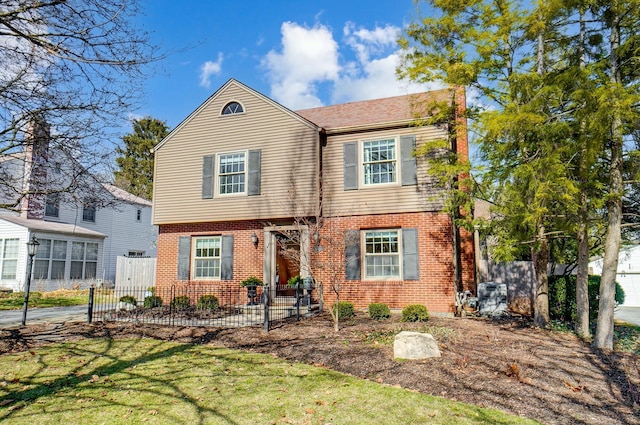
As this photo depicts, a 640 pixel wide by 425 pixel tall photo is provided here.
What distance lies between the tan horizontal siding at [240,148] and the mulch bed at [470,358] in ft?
14.5

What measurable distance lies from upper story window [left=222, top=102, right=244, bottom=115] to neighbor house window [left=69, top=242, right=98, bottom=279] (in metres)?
14.1

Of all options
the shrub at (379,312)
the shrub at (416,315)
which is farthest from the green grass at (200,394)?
the shrub at (416,315)

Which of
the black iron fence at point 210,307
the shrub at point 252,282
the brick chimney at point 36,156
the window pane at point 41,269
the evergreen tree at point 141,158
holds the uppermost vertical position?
the evergreen tree at point 141,158

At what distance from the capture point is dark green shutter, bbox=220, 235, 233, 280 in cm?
1325

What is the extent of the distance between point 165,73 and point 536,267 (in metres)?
10.0

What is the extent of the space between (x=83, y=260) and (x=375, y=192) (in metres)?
18.8

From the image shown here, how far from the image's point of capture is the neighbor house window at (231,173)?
13.5 m

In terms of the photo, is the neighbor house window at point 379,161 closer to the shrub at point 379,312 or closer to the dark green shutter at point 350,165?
the dark green shutter at point 350,165

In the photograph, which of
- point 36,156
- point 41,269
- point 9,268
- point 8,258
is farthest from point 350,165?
point 9,268

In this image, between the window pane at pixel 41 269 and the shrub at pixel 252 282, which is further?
the window pane at pixel 41 269

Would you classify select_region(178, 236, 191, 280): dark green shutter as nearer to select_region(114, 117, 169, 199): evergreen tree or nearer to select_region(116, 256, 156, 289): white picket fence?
select_region(116, 256, 156, 289): white picket fence

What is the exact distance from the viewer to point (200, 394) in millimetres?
5121

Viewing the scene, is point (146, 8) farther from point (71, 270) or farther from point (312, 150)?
point (71, 270)

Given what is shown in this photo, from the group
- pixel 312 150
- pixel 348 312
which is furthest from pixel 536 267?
pixel 312 150
